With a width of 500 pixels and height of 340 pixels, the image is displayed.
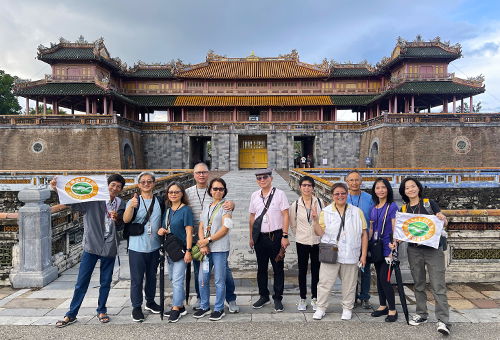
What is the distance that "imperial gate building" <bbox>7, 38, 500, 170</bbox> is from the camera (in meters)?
26.5

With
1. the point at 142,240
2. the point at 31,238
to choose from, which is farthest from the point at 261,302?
the point at 31,238

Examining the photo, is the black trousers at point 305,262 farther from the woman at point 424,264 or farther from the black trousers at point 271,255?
the woman at point 424,264

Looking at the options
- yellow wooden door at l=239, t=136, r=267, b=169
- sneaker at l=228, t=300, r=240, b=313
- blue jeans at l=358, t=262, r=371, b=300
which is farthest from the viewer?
yellow wooden door at l=239, t=136, r=267, b=169

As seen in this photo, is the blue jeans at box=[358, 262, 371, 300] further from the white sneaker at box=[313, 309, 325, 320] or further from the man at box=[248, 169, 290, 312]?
the man at box=[248, 169, 290, 312]

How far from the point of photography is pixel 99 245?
438 cm

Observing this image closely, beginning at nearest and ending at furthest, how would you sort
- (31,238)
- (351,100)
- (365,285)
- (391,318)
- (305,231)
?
(391,318) → (305,231) → (365,285) → (31,238) → (351,100)

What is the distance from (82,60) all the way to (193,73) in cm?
1028

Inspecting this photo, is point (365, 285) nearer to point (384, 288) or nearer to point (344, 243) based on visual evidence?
point (384, 288)

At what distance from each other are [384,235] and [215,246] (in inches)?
91.8

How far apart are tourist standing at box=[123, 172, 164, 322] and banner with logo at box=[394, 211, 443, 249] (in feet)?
10.7

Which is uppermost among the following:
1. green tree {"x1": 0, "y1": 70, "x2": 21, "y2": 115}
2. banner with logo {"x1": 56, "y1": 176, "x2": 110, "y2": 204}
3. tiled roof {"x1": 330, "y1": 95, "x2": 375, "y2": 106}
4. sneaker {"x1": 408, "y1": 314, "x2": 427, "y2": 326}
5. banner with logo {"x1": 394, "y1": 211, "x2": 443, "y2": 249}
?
green tree {"x1": 0, "y1": 70, "x2": 21, "y2": 115}

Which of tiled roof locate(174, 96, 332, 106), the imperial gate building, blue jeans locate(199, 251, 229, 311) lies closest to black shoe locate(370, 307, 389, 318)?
blue jeans locate(199, 251, 229, 311)

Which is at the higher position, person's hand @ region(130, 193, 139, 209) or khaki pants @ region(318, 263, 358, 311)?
person's hand @ region(130, 193, 139, 209)

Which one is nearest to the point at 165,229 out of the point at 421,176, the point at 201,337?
the point at 201,337
